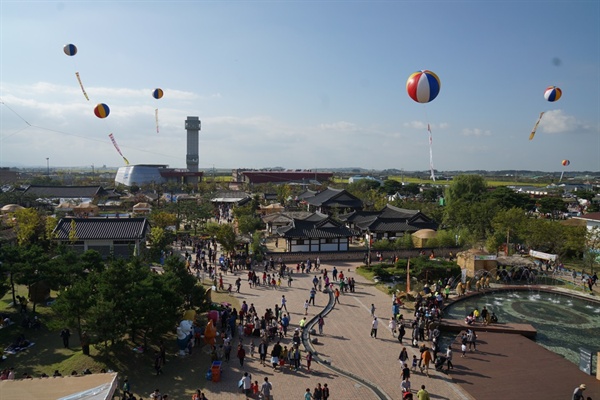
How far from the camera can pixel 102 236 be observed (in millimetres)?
27969

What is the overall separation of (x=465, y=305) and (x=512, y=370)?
27.0ft

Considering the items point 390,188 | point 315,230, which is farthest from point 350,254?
point 390,188

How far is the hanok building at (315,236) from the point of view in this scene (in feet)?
107

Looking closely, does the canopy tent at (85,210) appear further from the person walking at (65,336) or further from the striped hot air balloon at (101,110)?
the person walking at (65,336)

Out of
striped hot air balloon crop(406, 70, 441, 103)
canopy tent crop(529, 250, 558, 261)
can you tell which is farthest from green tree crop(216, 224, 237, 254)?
canopy tent crop(529, 250, 558, 261)

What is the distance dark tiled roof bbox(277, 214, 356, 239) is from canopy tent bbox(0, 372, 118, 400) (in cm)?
2279

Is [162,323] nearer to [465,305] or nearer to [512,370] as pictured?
[512,370]

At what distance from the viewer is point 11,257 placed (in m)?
18.8

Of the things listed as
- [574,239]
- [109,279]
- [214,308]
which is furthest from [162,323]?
[574,239]

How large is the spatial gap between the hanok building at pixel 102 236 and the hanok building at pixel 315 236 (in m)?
10.4

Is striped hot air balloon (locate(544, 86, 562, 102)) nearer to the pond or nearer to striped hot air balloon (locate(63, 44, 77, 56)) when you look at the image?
the pond

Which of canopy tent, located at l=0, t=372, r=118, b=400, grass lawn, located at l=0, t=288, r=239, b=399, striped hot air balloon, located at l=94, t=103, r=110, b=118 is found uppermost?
striped hot air balloon, located at l=94, t=103, r=110, b=118

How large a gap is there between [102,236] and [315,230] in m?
14.8

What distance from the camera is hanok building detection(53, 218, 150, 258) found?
2766 centimetres
